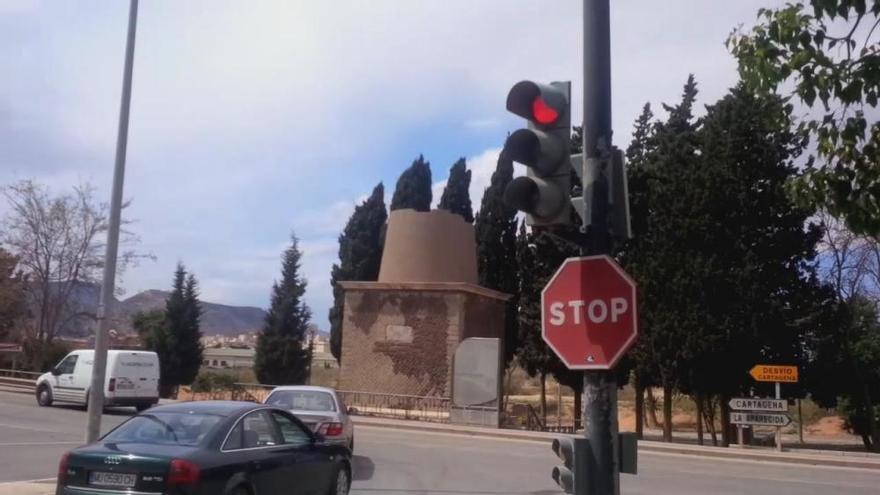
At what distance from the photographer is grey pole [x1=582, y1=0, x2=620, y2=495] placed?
564 cm

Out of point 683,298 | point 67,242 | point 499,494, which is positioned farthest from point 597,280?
point 67,242

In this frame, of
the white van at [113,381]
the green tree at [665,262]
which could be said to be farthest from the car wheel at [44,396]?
the green tree at [665,262]

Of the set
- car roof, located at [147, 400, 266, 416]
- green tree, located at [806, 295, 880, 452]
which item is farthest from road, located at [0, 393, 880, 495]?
green tree, located at [806, 295, 880, 452]

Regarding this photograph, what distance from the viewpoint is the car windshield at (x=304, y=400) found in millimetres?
15891

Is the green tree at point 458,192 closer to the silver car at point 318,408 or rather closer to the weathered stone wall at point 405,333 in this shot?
the weathered stone wall at point 405,333

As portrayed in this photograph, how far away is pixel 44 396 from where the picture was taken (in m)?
29.5

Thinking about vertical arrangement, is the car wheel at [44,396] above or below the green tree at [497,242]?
below

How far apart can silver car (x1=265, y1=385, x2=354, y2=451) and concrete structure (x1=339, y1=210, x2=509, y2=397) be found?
59.8 feet

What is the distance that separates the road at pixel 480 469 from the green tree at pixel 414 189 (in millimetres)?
29371

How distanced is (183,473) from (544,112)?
4.84 metres

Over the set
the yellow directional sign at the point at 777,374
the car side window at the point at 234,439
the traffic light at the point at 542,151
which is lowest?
the car side window at the point at 234,439

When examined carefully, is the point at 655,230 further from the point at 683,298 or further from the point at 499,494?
the point at 499,494

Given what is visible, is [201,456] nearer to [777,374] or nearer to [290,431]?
[290,431]

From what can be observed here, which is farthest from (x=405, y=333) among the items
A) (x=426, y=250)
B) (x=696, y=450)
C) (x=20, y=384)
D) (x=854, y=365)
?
(x=20, y=384)
